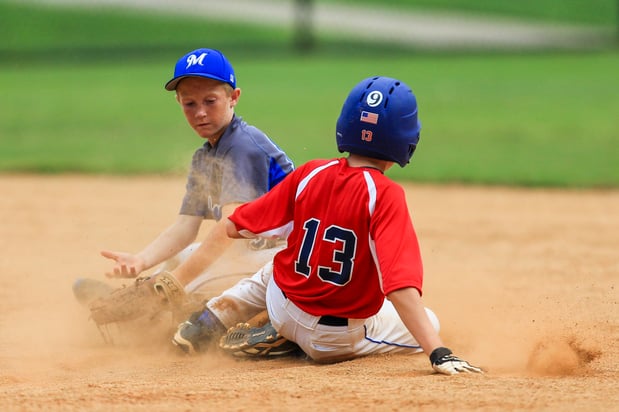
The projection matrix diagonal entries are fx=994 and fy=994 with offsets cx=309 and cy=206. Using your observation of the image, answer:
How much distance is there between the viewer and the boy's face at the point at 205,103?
14.1ft

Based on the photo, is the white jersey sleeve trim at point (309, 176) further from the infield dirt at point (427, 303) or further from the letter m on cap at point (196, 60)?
the letter m on cap at point (196, 60)

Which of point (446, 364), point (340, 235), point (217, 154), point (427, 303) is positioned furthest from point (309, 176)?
point (427, 303)

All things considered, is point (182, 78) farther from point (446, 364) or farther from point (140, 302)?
point (446, 364)

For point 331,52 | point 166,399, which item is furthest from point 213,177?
point 331,52

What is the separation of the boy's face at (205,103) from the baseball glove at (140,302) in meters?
0.67

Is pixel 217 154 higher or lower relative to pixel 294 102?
lower

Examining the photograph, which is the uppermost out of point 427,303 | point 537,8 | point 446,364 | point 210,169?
point 537,8

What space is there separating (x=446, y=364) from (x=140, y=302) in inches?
60.1

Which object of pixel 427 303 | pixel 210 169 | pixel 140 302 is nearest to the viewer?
pixel 140 302

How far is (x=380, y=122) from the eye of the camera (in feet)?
11.8

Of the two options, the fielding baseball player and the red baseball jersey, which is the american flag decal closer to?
the red baseball jersey

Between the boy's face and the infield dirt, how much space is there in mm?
991

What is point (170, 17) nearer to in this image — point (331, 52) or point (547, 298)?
point (331, 52)

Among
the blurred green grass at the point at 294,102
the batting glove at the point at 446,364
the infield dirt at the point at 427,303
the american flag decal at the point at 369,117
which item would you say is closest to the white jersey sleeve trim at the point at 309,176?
the american flag decal at the point at 369,117
